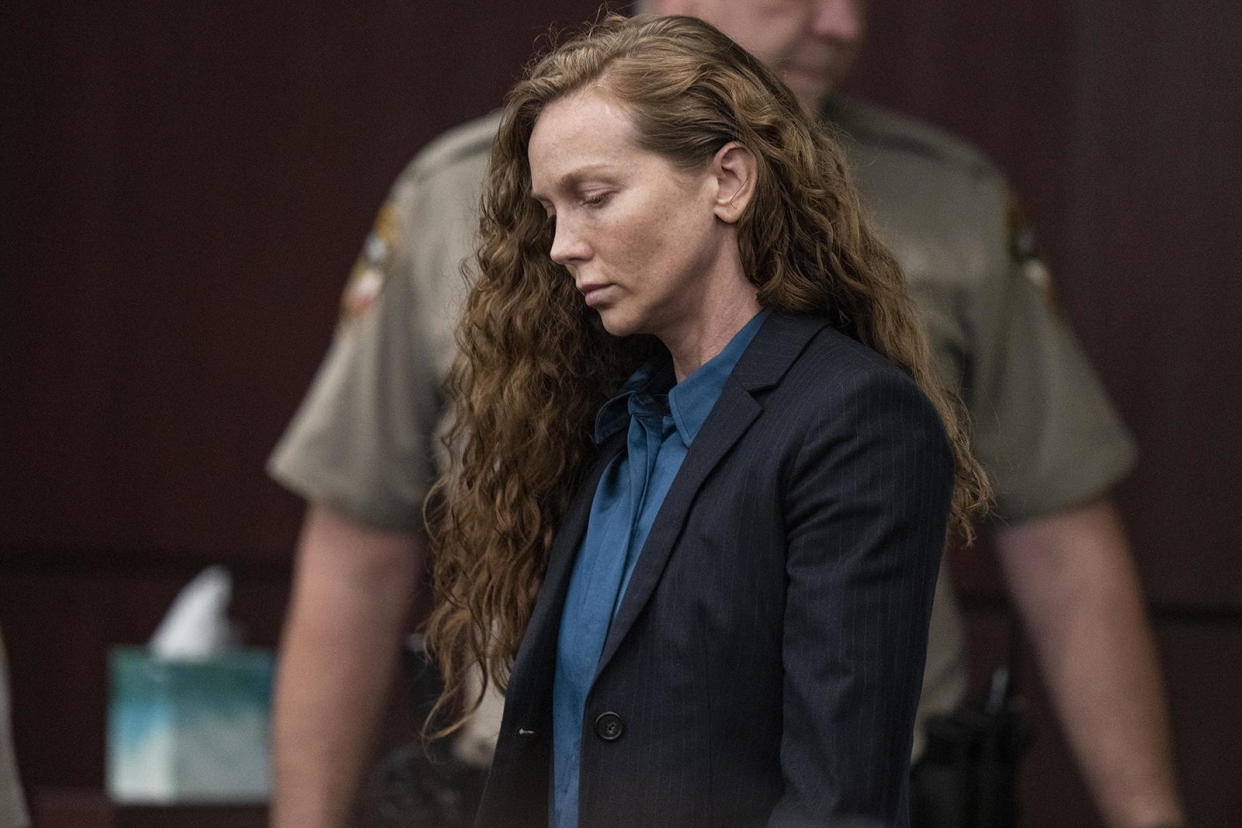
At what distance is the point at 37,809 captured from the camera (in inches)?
90.3

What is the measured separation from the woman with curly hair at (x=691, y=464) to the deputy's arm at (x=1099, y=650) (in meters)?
0.83

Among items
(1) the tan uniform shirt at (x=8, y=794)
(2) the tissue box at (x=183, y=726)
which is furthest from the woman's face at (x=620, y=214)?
(2) the tissue box at (x=183, y=726)

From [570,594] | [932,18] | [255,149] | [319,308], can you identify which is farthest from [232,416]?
[570,594]

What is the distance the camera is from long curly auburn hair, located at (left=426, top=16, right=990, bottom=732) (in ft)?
3.63

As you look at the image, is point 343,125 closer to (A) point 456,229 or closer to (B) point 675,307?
(A) point 456,229

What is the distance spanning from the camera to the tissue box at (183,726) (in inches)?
89.9

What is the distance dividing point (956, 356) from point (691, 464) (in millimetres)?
926

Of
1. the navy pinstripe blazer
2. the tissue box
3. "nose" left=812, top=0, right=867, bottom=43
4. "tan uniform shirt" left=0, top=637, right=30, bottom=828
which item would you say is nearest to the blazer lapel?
the navy pinstripe blazer

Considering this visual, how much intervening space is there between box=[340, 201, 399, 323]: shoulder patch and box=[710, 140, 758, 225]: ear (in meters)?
1.03

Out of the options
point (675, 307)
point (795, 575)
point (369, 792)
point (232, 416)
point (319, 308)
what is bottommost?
point (369, 792)

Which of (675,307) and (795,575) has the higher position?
(675,307)

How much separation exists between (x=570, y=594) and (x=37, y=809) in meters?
1.46

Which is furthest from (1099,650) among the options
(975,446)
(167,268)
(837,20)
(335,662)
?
(167,268)

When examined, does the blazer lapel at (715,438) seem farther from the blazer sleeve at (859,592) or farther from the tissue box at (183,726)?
the tissue box at (183,726)
